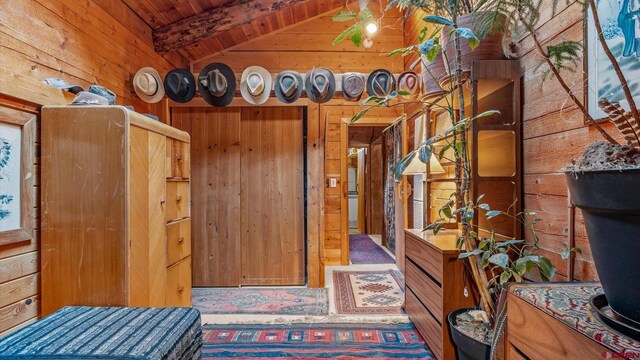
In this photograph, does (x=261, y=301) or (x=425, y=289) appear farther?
(x=261, y=301)

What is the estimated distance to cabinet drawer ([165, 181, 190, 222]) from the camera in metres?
2.01

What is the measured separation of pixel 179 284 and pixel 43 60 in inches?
57.2

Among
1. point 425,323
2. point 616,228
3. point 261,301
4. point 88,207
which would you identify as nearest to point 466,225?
point 425,323

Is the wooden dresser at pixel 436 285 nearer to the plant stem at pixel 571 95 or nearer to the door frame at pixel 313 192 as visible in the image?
the plant stem at pixel 571 95

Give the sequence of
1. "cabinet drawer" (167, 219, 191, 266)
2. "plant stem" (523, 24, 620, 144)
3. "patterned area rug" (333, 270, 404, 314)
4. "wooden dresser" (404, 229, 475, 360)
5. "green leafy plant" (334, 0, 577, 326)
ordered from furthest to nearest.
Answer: "patterned area rug" (333, 270, 404, 314) → "cabinet drawer" (167, 219, 191, 266) → "wooden dresser" (404, 229, 475, 360) → "green leafy plant" (334, 0, 577, 326) → "plant stem" (523, 24, 620, 144)

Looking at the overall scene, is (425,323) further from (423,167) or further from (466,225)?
(423,167)

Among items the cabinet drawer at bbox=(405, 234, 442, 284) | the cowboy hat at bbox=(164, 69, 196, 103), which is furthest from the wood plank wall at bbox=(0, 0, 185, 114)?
the cabinet drawer at bbox=(405, 234, 442, 284)

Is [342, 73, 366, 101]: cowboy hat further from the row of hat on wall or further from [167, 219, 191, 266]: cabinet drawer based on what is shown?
[167, 219, 191, 266]: cabinet drawer

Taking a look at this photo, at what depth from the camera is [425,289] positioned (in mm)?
2100

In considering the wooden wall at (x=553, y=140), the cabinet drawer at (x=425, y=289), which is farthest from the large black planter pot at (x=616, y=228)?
the cabinet drawer at (x=425, y=289)

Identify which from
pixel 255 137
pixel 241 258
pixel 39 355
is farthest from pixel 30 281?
pixel 255 137

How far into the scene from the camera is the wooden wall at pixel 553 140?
1.48 metres

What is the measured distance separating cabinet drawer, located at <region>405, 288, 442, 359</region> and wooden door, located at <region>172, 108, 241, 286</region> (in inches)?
74.2

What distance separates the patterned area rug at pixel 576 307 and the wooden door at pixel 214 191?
123 inches
